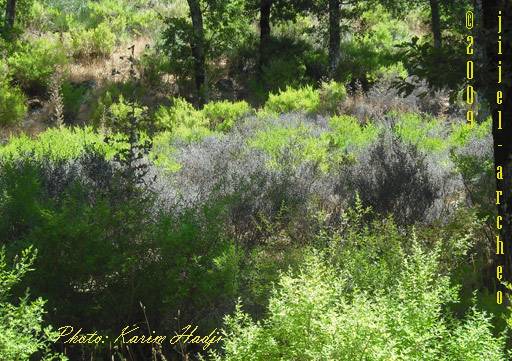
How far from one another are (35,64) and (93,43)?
8.65 feet

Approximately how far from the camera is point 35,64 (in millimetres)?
15031

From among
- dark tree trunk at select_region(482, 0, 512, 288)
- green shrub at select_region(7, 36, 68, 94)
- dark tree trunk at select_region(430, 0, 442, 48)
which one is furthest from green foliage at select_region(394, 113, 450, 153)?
green shrub at select_region(7, 36, 68, 94)

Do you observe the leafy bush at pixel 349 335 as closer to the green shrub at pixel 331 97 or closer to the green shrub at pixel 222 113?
the green shrub at pixel 222 113

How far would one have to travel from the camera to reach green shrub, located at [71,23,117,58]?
1722cm

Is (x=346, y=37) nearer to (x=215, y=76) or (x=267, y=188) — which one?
(x=215, y=76)

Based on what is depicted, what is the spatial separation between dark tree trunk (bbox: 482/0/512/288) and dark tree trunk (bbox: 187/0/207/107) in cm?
1127

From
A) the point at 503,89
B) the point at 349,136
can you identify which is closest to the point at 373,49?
the point at 349,136

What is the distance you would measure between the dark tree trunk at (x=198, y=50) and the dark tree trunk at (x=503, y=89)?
37.0ft

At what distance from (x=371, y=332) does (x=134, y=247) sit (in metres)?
1.85

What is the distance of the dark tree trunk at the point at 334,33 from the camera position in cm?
1515

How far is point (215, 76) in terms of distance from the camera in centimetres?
1744

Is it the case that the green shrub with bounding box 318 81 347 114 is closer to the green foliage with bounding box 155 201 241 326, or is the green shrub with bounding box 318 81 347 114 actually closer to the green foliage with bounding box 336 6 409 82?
the green foliage with bounding box 336 6 409 82

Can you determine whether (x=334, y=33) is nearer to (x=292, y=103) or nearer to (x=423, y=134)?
(x=292, y=103)

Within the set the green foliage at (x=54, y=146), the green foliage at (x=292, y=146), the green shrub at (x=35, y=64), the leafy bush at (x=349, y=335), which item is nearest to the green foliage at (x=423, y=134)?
the green foliage at (x=292, y=146)
